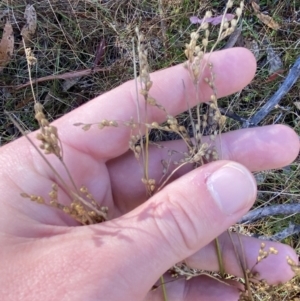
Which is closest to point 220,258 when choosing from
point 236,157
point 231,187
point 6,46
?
point 236,157

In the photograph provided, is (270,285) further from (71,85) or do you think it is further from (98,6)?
(98,6)

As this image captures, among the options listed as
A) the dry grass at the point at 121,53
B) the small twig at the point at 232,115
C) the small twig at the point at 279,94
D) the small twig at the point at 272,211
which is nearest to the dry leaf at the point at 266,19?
the dry grass at the point at 121,53

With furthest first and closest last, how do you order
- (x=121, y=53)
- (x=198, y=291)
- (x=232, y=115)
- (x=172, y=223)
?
(x=121, y=53), (x=232, y=115), (x=198, y=291), (x=172, y=223)

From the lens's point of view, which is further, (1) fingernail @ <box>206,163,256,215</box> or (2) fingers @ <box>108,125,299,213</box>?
(2) fingers @ <box>108,125,299,213</box>

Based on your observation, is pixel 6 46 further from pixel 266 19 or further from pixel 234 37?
pixel 266 19

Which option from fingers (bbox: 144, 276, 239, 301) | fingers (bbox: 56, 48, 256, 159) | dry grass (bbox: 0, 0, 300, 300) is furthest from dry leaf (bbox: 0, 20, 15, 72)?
fingers (bbox: 144, 276, 239, 301)

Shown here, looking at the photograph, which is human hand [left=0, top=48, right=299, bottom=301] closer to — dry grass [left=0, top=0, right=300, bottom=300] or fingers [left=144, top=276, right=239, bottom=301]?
fingers [left=144, top=276, right=239, bottom=301]
